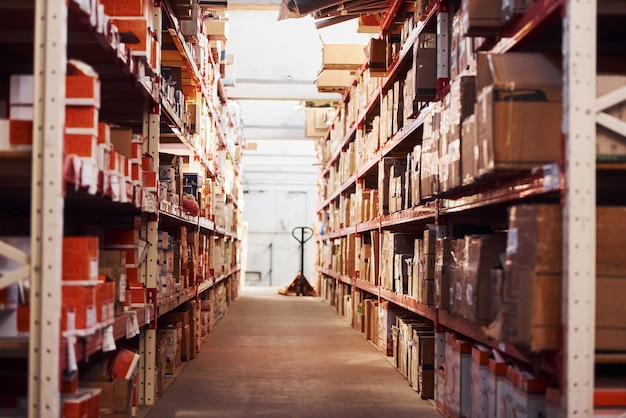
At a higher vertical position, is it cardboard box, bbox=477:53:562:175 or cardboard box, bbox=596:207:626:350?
cardboard box, bbox=477:53:562:175

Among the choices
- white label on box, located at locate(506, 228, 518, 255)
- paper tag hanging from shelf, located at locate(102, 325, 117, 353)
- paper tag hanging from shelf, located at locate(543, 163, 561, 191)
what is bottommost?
paper tag hanging from shelf, located at locate(102, 325, 117, 353)

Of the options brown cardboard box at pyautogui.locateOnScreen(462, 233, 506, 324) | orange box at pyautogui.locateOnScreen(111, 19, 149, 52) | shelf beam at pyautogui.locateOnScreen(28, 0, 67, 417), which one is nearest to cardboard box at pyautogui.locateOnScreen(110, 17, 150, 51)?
orange box at pyautogui.locateOnScreen(111, 19, 149, 52)

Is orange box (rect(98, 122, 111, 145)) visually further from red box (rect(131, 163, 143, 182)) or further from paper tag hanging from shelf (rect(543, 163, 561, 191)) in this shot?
paper tag hanging from shelf (rect(543, 163, 561, 191))

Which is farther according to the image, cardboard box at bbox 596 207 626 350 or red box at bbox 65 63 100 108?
red box at bbox 65 63 100 108

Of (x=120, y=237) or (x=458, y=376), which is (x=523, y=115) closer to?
(x=458, y=376)

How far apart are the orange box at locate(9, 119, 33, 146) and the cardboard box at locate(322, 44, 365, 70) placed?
6.52m

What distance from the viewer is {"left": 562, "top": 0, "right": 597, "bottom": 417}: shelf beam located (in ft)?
7.68

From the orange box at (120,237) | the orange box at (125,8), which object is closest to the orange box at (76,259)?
the orange box at (120,237)

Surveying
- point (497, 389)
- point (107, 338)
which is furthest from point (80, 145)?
point (497, 389)

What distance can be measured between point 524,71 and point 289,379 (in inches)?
133

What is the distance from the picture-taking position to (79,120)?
2.67 metres

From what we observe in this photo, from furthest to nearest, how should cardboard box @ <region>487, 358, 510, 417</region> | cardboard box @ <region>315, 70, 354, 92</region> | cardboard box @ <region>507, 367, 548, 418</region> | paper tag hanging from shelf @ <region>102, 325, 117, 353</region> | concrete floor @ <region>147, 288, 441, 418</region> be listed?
cardboard box @ <region>315, 70, 354, 92</region>, concrete floor @ <region>147, 288, 441, 418</region>, cardboard box @ <region>487, 358, 510, 417</region>, paper tag hanging from shelf @ <region>102, 325, 117, 353</region>, cardboard box @ <region>507, 367, 548, 418</region>

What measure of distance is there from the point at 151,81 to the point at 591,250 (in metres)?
2.64

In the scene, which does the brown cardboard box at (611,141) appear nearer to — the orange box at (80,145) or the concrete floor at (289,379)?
the orange box at (80,145)
